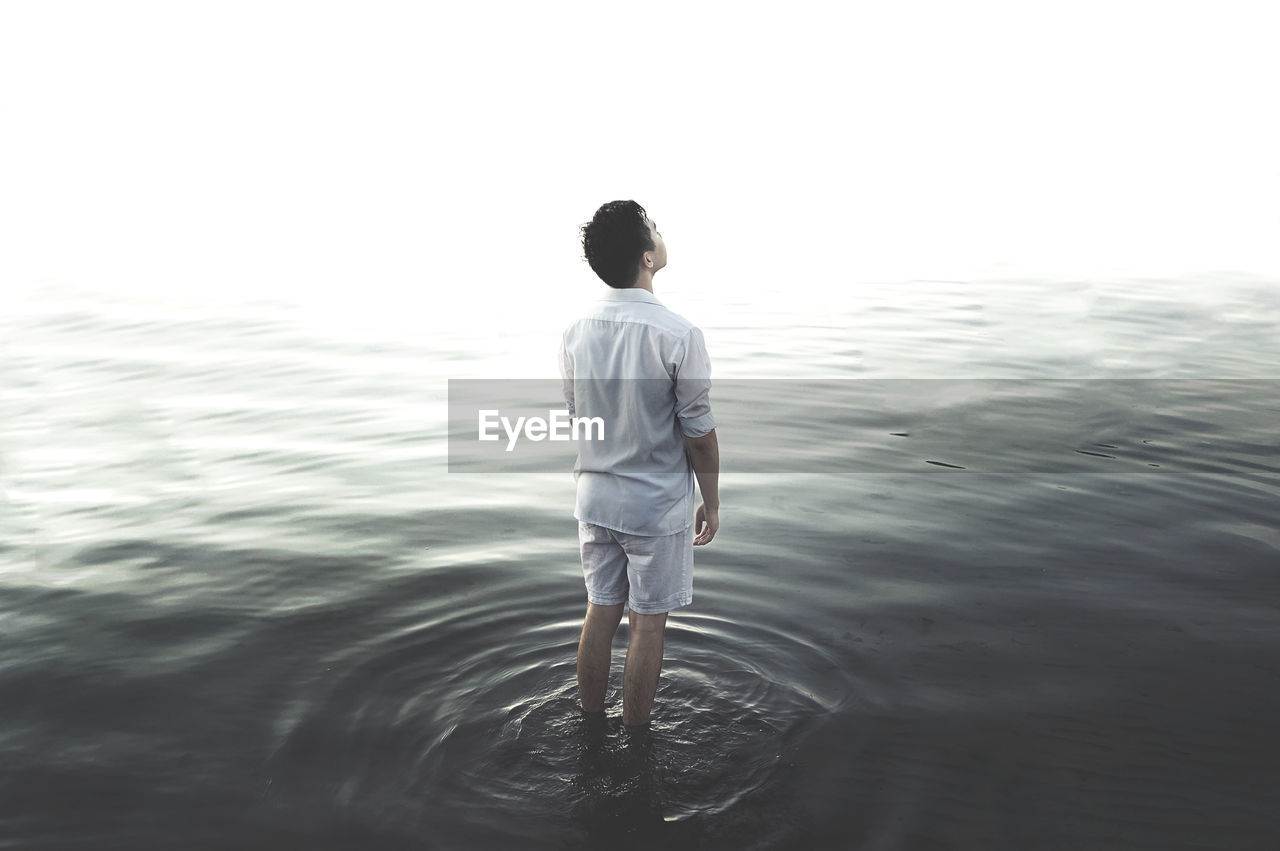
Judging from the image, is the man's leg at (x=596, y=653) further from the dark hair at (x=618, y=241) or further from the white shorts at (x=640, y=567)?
the dark hair at (x=618, y=241)

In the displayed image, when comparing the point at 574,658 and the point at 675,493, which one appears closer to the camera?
the point at 675,493

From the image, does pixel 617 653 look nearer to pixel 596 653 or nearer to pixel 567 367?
pixel 596 653

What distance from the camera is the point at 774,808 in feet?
11.9

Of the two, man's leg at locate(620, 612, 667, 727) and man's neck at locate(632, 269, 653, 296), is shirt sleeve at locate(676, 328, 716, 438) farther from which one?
man's leg at locate(620, 612, 667, 727)

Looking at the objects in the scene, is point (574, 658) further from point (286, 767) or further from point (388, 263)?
point (388, 263)

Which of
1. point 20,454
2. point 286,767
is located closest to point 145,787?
point 286,767

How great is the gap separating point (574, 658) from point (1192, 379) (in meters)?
8.68

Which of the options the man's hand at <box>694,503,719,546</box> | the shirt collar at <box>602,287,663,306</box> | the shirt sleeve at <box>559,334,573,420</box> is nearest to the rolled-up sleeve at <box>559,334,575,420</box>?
the shirt sleeve at <box>559,334,573,420</box>

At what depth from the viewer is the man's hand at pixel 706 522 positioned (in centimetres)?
382

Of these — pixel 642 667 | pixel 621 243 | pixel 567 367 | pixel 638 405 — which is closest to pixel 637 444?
pixel 638 405

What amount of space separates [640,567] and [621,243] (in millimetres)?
1191

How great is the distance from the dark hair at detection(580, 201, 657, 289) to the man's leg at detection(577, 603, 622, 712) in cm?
129

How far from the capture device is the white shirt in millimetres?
3529

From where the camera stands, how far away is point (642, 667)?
3.88 metres
